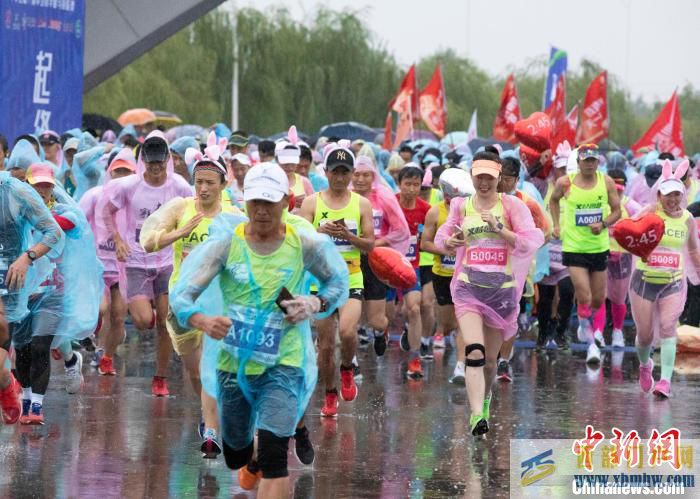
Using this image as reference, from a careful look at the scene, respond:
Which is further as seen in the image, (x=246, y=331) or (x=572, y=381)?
(x=572, y=381)

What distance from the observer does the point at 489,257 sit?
33.8ft

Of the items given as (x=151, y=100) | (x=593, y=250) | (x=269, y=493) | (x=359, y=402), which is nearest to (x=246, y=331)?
(x=269, y=493)

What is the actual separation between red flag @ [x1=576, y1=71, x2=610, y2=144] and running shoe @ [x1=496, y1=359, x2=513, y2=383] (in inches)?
665

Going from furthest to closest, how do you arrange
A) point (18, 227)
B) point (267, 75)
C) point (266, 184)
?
1. point (267, 75)
2. point (18, 227)
3. point (266, 184)

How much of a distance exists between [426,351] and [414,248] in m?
1.13

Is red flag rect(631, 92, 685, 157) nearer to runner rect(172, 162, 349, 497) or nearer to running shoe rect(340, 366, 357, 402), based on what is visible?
running shoe rect(340, 366, 357, 402)

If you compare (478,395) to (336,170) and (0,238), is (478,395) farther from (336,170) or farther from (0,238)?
(0,238)

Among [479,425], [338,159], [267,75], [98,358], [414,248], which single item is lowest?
[479,425]

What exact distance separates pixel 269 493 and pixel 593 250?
8.95m

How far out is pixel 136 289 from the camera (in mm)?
11859

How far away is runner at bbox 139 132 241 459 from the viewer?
9680 mm

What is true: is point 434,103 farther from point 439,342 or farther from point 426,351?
point 426,351

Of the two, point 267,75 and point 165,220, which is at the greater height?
point 267,75

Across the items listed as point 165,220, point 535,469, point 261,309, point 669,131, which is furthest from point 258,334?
point 669,131
